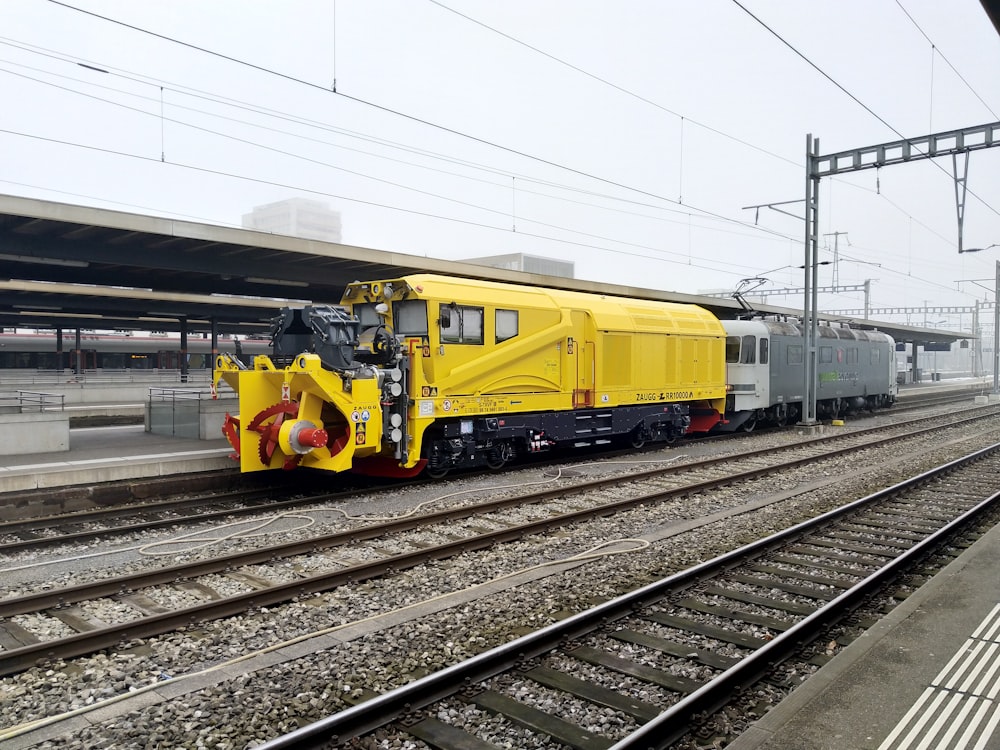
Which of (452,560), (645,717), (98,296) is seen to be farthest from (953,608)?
(98,296)

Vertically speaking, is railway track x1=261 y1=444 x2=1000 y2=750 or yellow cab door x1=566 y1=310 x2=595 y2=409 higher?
yellow cab door x1=566 y1=310 x2=595 y2=409

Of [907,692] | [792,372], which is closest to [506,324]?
[907,692]

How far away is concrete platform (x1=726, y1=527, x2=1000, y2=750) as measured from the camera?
139 inches

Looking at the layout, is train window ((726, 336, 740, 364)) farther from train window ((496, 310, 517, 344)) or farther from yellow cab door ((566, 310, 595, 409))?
train window ((496, 310, 517, 344))

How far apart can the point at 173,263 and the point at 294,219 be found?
95516 millimetres

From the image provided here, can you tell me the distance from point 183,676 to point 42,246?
1334cm

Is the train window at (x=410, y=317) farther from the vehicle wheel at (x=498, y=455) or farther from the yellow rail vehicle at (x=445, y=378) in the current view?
the vehicle wheel at (x=498, y=455)

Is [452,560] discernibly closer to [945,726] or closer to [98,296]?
[945,726]

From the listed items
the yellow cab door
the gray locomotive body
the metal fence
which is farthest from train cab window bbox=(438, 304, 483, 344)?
the gray locomotive body

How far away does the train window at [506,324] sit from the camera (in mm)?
12500

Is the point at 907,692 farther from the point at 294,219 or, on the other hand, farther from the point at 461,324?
the point at 294,219

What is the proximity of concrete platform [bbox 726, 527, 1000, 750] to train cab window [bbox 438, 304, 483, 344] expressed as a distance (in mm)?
7775

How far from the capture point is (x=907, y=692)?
4039 millimetres

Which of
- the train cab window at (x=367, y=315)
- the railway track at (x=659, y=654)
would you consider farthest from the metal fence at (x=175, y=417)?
the railway track at (x=659, y=654)
